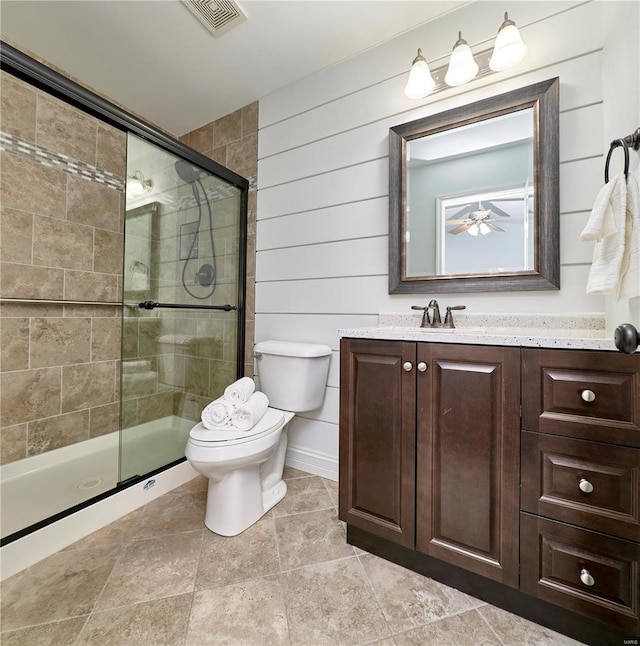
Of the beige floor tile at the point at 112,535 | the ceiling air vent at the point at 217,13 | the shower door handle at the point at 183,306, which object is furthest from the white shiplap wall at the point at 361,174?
the beige floor tile at the point at 112,535

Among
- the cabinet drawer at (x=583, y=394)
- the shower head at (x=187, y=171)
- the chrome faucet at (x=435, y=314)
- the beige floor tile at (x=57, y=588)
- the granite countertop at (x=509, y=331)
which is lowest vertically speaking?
the beige floor tile at (x=57, y=588)

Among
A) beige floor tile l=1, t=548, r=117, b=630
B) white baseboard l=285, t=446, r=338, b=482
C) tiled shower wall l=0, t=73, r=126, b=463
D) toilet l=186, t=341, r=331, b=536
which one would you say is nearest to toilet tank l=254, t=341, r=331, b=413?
toilet l=186, t=341, r=331, b=536

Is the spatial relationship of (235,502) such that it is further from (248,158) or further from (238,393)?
(248,158)

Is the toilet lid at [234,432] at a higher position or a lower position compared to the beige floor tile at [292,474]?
higher

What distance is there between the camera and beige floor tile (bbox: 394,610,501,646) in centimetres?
91

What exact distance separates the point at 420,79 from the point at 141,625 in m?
2.35

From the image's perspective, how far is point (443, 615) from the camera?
0.99 meters

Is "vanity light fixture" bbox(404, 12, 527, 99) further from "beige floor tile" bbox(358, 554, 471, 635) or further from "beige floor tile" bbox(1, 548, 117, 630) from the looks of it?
"beige floor tile" bbox(1, 548, 117, 630)

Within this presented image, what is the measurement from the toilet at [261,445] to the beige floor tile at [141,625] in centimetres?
36

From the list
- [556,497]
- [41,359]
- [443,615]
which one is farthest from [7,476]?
[556,497]

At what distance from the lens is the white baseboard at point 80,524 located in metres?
1.13

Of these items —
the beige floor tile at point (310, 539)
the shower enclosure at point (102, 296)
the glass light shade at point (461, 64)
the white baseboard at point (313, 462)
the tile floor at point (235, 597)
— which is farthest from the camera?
the white baseboard at point (313, 462)

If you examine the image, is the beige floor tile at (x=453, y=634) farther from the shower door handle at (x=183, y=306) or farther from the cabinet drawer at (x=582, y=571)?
the shower door handle at (x=183, y=306)

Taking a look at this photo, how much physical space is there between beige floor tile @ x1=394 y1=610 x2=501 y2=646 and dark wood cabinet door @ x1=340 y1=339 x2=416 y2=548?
0.73 ft
